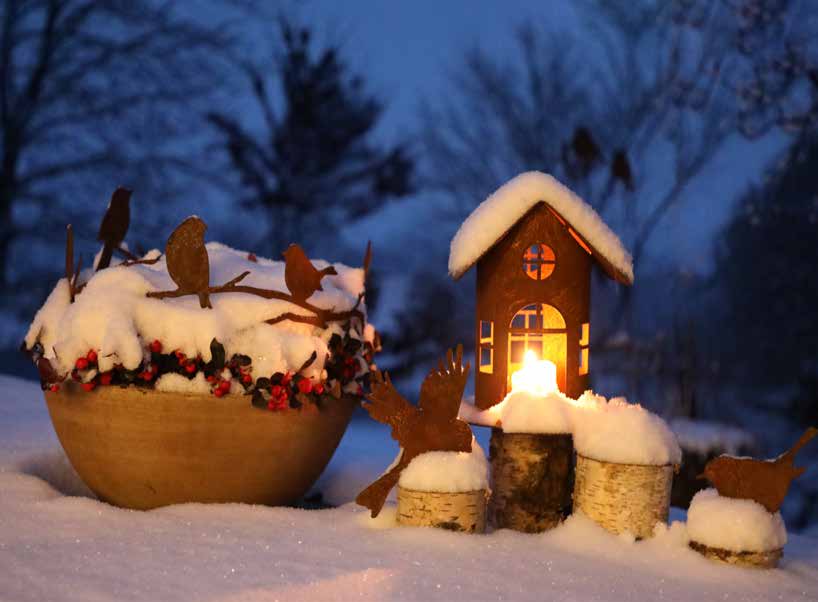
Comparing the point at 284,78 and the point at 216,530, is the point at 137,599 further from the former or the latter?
the point at 284,78

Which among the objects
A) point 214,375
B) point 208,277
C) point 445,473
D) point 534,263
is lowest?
point 445,473

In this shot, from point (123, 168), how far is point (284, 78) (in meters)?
3.17

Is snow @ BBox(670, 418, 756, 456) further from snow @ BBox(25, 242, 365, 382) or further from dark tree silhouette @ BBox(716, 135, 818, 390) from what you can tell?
dark tree silhouette @ BBox(716, 135, 818, 390)

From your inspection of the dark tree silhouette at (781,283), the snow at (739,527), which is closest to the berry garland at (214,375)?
the snow at (739,527)

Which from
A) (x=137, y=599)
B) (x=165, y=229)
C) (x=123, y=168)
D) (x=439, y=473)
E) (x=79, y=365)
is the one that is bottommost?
(x=137, y=599)

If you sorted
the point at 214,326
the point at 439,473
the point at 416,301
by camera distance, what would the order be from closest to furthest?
the point at 439,473 < the point at 214,326 < the point at 416,301

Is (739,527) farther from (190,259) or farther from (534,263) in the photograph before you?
(190,259)

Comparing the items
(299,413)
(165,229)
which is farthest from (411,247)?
(299,413)

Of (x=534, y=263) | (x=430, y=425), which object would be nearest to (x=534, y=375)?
(x=534, y=263)

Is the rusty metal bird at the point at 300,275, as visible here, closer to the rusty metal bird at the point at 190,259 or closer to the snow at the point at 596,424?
the rusty metal bird at the point at 190,259

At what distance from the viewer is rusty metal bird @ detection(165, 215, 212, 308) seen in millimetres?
2857

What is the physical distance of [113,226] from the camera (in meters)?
3.28

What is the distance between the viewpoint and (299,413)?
2.94 metres

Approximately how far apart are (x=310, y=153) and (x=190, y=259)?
31.4 feet
